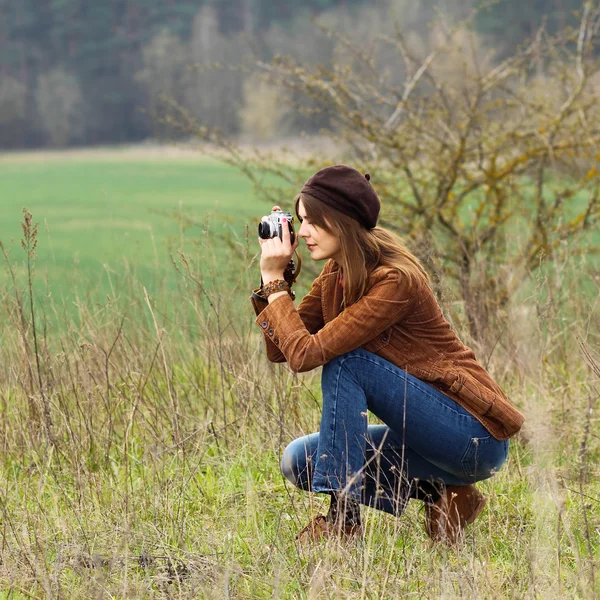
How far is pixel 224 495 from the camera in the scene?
3107 millimetres

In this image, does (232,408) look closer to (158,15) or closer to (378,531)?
(378,531)

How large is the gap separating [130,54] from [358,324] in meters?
77.7

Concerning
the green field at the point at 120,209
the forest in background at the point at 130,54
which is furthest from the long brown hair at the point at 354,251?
the forest in background at the point at 130,54

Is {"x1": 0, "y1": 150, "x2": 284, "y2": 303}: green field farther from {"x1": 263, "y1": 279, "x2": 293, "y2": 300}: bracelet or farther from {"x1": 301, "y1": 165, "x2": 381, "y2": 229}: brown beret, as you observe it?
{"x1": 301, "y1": 165, "x2": 381, "y2": 229}: brown beret

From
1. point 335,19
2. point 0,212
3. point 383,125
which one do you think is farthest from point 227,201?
point 335,19

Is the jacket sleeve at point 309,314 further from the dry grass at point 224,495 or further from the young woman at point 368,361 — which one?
the dry grass at point 224,495

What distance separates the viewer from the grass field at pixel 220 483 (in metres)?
2.39

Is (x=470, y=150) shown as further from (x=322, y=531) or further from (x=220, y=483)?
(x=322, y=531)

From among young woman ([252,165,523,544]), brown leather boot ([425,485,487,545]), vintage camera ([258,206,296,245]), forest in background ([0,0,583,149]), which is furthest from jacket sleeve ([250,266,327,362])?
forest in background ([0,0,583,149])

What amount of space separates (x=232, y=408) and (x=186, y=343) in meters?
0.91

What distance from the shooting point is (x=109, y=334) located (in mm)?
4250

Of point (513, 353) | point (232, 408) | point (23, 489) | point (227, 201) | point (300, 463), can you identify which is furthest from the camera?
point (227, 201)

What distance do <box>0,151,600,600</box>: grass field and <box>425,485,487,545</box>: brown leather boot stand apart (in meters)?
0.05

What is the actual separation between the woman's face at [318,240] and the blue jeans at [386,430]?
0.28 metres
